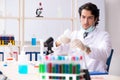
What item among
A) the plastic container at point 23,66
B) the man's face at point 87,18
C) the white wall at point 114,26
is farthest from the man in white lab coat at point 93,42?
the white wall at point 114,26

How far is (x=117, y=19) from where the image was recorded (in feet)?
12.7

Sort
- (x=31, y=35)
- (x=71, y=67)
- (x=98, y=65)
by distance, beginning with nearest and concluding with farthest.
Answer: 1. (x=71, y=67)
2. (x=98, y=65)
3. (x=31, y=35)

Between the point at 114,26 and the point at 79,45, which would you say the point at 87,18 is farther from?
the point at 114,26

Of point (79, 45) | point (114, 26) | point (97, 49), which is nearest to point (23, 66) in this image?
point (79, 45)

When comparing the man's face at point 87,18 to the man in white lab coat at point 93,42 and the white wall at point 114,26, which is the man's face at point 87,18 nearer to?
the man in white lab coat at point 93,42

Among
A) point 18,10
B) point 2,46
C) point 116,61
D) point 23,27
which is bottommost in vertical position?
point 116,61

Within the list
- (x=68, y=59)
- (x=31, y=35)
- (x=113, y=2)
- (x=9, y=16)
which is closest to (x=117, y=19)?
(x=113, y=2)

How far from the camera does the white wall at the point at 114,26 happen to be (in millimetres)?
3875

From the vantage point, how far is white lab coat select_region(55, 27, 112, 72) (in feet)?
7.60

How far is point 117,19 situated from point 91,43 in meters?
1.51

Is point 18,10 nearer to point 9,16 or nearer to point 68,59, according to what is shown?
point 9,16

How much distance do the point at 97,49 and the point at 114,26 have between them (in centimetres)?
172

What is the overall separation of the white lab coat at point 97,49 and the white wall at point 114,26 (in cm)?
141

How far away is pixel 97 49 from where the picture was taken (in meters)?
2.30
